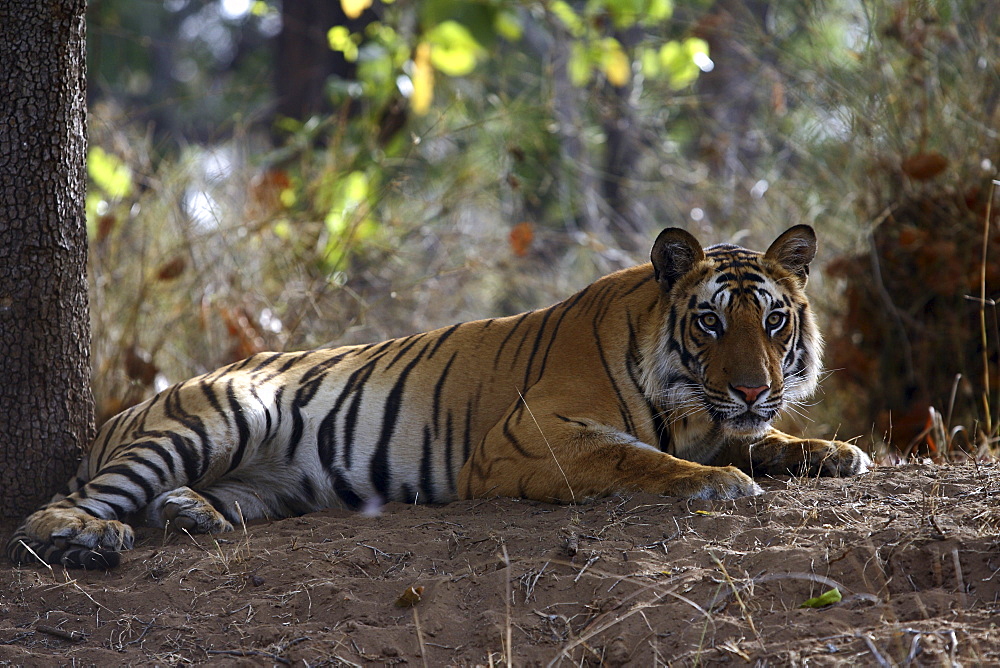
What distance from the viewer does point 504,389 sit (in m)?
4.06

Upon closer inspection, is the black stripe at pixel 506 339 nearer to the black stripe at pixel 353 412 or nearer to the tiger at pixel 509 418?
the tiger at pixel 509 418

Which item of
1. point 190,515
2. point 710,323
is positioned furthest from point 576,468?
point 190,515

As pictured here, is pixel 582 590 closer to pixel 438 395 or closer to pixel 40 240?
pixel 438 395

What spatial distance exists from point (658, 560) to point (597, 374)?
1.14 metres

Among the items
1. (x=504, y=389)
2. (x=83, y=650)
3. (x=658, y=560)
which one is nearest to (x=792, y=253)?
(x=504, y=389)

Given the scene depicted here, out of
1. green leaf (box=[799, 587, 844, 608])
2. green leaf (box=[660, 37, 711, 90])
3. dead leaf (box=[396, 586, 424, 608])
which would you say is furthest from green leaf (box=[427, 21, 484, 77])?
green leaf (box=[799, 587, 844, 608])

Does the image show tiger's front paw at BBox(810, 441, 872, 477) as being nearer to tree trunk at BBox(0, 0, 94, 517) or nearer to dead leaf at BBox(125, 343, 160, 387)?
tree trunk at BBox(0, 0, 94, 517)

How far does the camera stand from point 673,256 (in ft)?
12.1

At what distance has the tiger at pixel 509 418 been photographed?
344 cm

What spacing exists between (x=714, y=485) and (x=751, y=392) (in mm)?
397

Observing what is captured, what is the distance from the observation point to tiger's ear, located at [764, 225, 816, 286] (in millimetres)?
3682

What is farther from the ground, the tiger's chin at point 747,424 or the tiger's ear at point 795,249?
the tiger's ear at point 795,249

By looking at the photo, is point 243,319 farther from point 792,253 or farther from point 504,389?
point 792,253

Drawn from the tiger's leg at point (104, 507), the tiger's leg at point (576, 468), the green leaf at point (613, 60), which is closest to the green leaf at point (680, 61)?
the green leaf at point (613, 60)
